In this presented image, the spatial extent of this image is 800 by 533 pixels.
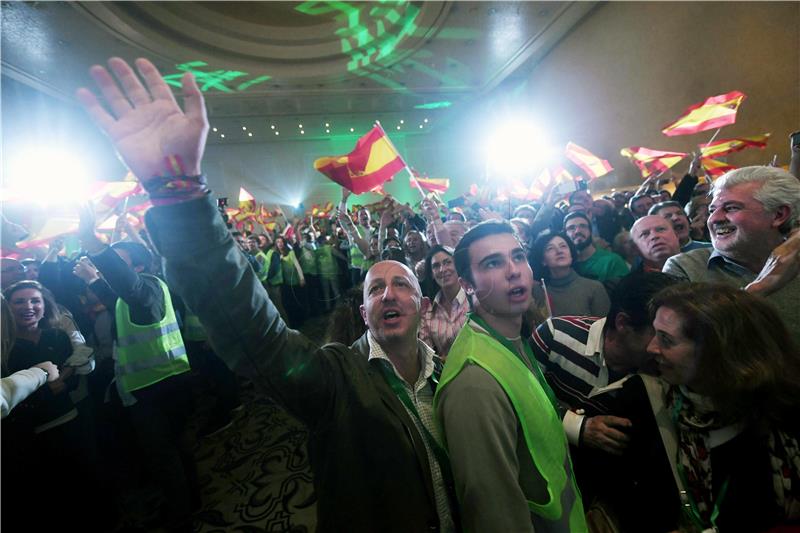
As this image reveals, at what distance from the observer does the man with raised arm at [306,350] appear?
2.81 ft

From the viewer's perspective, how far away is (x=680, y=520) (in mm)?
1285

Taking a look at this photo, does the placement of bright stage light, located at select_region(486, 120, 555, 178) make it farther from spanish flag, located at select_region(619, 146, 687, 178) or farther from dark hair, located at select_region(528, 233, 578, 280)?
dark hair, located at select_region(528, 233, 578, 280)

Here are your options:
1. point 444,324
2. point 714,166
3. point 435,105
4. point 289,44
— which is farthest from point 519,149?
point 444,324

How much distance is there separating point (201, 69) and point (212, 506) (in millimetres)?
11968

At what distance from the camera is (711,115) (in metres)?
5.42

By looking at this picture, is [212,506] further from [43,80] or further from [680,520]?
[43,80]

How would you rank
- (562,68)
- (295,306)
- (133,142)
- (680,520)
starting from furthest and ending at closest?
(562,68)
(295,306)
(680,520)
(133,142)

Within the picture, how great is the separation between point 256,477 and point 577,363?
2835 mm

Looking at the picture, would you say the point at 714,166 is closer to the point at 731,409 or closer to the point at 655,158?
the point at 655,158

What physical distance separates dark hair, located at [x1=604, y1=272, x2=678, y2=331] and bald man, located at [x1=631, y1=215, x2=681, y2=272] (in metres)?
1.21

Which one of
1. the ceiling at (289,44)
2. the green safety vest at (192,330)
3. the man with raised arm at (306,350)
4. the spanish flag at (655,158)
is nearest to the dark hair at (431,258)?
the man with raised arm at (306,350)

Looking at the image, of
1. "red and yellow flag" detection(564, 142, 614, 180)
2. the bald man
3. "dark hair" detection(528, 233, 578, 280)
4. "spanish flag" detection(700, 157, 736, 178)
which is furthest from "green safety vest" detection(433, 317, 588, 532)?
"spanish flag" detection(700, 157, 736, 178)

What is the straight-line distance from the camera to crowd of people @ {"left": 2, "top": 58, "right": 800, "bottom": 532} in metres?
0.91

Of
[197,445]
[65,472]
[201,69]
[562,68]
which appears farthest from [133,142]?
[562,68]
